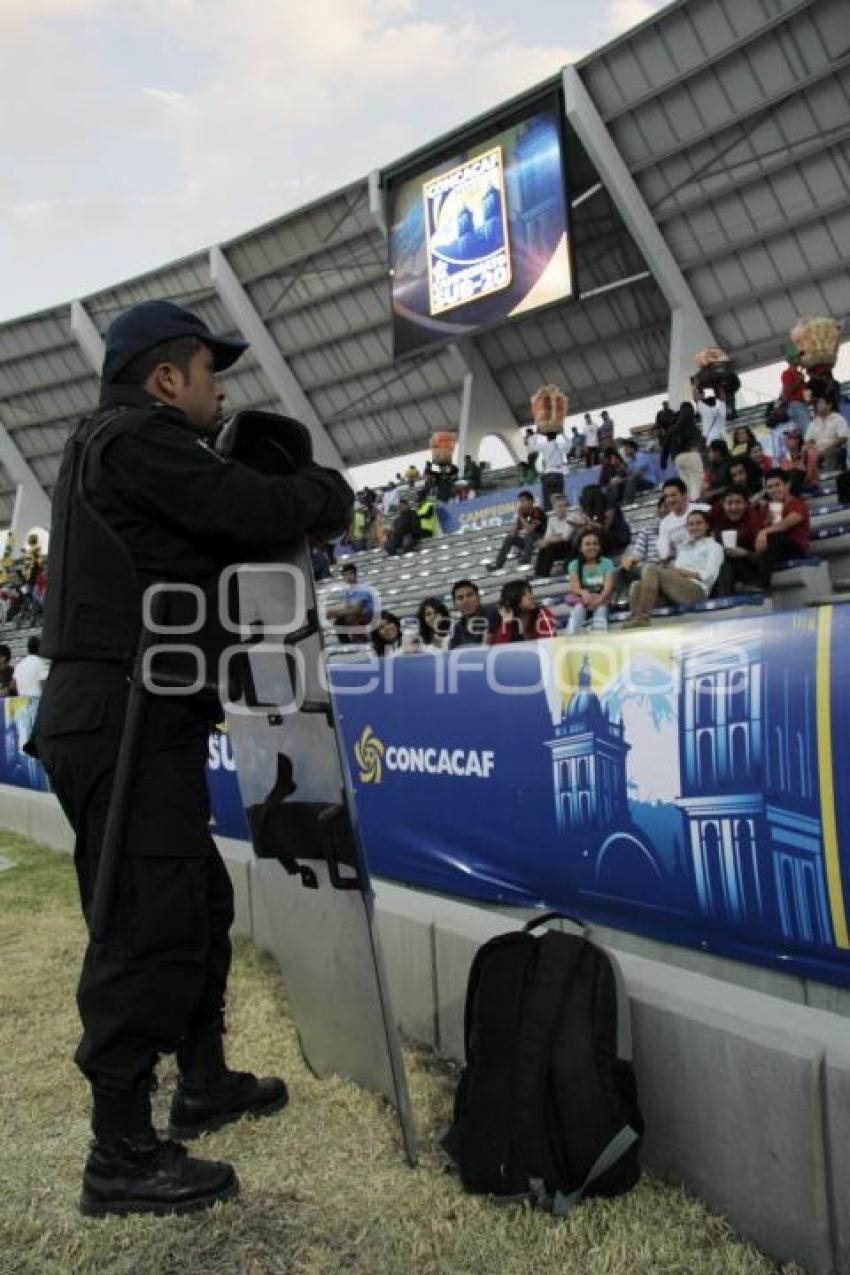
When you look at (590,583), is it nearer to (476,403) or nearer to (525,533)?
(525,533)

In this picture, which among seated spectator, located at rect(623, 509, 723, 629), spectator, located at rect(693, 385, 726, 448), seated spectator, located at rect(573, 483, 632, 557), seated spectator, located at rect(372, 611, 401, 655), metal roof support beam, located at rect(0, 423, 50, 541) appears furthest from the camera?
metal roof support beam, located at rect(0, 423, 50, 541)

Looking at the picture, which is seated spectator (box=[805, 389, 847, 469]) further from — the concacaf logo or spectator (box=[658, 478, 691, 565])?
the concacaf logo

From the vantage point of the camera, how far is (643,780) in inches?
120

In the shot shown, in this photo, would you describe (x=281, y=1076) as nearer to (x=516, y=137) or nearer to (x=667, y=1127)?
(x=667, y=1127)

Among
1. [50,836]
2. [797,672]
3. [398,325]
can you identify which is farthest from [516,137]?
[797,672]

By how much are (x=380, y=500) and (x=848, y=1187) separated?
954 inches

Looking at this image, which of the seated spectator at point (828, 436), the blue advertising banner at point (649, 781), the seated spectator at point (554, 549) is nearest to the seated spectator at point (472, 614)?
the blue advertising banner at point (649, 781)

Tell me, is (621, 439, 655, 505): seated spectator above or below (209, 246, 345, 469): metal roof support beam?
below

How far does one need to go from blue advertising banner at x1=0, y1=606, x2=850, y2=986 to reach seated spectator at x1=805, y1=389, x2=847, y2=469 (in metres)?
7.67

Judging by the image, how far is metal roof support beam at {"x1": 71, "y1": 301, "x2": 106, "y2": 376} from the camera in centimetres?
3362

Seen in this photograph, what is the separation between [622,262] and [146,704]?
83.9 feet

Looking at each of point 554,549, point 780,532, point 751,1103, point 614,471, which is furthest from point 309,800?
point 614,471

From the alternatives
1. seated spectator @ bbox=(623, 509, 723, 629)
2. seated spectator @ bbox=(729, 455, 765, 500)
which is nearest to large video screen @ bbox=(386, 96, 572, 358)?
seated spectator @ bbox=(729, 455, 765, 500)

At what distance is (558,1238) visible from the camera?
6.04 ft
